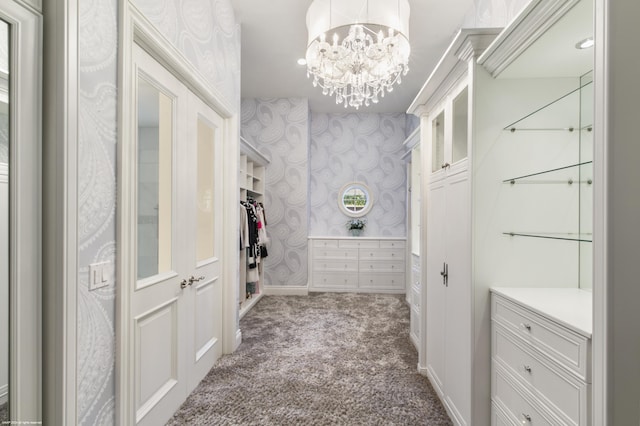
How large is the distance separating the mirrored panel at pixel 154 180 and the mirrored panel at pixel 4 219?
0.71 m

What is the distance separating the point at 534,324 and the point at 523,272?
391 millimetres

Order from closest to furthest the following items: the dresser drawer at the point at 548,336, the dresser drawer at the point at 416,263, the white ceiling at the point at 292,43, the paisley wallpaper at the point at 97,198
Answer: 1. the dresser drawer at the point at 548,336
2. the paisley wallpaper at the point at 97,198
3. the white ceiling at the point at 292,43
4. the dresser drawer at the point at 416,263

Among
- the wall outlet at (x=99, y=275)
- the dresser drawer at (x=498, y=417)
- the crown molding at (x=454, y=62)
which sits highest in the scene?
the crown molding at (x=454, y=62)

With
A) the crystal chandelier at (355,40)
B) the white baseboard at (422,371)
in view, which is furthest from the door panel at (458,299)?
the crystal chandelier at (355,40)

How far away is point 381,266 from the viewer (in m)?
5.37

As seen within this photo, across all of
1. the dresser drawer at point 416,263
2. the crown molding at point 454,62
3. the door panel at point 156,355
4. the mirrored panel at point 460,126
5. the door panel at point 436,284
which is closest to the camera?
the crown molding at point 454,62

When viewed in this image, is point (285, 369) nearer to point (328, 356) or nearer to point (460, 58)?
point (328, 356)

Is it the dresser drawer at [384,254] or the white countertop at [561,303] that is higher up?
the white countertop at [561,303]

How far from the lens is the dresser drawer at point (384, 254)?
17.6ft

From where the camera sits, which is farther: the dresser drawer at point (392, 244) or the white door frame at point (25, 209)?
the dresser drawer at point (392, 244)

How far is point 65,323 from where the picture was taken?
1132mm

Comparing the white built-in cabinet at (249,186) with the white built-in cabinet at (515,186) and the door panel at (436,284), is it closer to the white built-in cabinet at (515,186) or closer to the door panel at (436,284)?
the door panel at (436,284)

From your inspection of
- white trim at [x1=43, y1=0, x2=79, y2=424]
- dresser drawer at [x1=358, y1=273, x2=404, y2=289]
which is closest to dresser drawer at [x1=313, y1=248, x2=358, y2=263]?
dresser drawer at [x1=358, y1=273, x2=404, y2=289]

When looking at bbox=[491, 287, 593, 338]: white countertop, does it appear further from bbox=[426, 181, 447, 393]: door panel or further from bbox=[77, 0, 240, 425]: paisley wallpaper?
bbox=[77, 0, 240, 425]: paisley wallpaper
